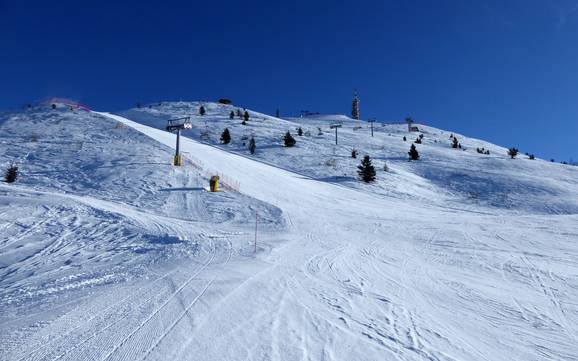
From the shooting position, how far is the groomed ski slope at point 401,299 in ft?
13.6

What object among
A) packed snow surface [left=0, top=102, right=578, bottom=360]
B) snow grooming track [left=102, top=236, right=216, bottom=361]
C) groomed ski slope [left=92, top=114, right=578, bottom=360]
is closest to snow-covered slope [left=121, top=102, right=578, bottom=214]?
packed snow surface [left=0, top=102, right=578, bottom=360]

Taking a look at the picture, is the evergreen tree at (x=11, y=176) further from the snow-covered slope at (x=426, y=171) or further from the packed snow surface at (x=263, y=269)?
the snow-covered slope at (x=426, y=171)

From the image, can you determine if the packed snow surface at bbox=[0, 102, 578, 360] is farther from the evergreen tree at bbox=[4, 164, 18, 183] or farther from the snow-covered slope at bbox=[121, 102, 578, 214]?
the snow-covered slope at bbox=[121, 102, 578, 214]

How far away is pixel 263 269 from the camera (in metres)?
7.29

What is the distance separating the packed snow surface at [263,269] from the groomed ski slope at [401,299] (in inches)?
1.3

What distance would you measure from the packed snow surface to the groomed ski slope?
0.11ft

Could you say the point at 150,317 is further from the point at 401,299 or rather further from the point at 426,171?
the point at 426,171

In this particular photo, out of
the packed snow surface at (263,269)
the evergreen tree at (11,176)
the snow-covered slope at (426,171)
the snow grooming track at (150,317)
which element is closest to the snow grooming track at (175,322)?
the packed snow surface at (263,269)

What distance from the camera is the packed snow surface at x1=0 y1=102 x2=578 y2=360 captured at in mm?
4258

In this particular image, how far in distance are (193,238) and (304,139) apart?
29267 mm

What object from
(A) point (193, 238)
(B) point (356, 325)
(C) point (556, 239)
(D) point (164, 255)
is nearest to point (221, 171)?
(A) point (193, 238)

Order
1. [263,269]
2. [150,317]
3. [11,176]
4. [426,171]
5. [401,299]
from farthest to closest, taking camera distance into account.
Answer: [426,171] < [11,176] < [263,269] < [401,299] < [150,317]

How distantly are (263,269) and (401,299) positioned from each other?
2.71 m

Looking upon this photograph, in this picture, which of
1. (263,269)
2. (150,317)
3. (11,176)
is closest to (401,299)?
(263,269)
